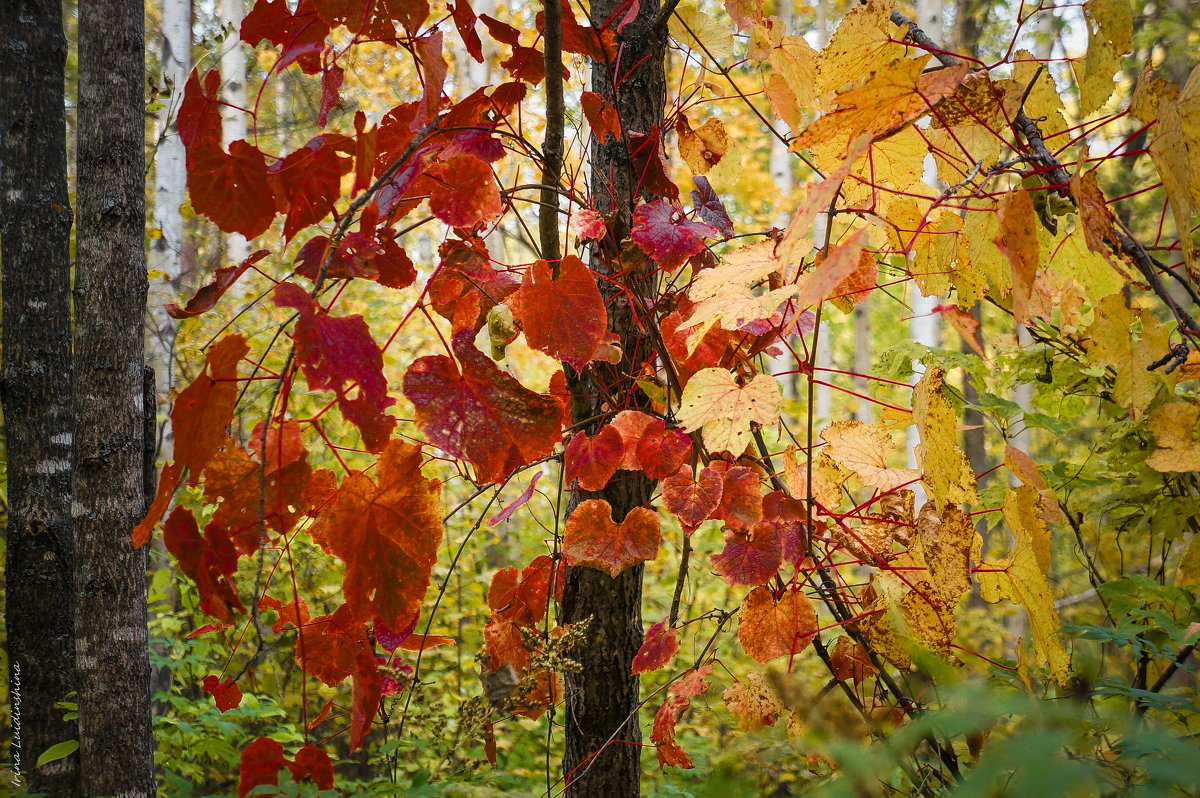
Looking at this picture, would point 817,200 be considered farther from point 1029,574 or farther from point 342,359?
point 1029,574

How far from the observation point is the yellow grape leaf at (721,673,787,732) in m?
0.90

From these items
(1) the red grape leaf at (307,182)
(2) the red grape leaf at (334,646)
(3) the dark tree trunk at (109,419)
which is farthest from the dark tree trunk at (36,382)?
(1) the red grape leaf at (307,182)

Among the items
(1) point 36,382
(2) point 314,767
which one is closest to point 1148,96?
(2) point 314,767

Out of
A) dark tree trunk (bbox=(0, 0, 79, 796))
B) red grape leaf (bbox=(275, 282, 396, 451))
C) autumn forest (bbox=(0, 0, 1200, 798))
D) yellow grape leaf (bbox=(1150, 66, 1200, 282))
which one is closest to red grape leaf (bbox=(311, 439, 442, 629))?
autumn forest (bbox=(0, 0, 1200, 798))

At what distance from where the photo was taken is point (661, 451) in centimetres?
80

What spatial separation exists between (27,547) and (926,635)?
2274 millimetres

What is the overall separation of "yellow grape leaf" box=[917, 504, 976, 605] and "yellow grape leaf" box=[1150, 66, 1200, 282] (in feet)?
1.02

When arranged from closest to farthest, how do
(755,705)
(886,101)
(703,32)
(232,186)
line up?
(886,101), (232,186), (755,705), (703,32)

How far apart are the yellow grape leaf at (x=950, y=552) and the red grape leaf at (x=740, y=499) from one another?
0.18 meters

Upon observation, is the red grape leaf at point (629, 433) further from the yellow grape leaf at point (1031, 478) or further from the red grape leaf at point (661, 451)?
the yellow grape leaf at point (1031, 478)

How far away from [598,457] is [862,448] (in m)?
0.36

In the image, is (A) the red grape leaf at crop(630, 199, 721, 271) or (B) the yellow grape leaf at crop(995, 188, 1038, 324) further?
(A) the red grape leaf at crop(630, 199, 721, 271)

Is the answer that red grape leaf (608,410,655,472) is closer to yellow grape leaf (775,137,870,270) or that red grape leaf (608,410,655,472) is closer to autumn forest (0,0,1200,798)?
autumn forest (0,0,1200,798)

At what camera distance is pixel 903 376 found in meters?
1.50
